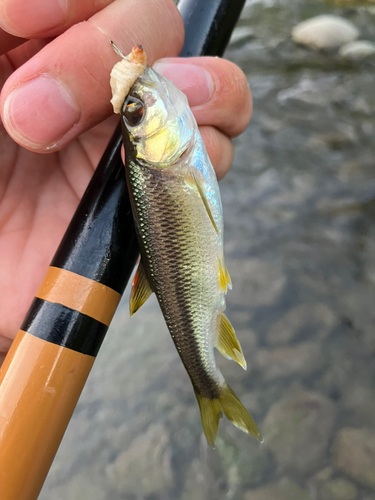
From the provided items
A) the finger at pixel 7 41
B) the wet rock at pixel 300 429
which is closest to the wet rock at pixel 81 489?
the wet rock at pixel 300 429

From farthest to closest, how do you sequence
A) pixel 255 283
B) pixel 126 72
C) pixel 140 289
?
pixel 255 283 → pixel 140 289 → pixel 126 72

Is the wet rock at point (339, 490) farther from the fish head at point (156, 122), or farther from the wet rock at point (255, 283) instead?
the fish head at point (156, 122)

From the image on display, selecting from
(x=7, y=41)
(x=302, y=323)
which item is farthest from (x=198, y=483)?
(x=7, y=41)

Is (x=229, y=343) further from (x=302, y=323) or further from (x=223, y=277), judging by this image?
(x=302, y=323)

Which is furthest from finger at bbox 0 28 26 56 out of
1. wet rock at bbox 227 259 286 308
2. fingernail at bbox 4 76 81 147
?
wet rock at bbox 227 259 286 308

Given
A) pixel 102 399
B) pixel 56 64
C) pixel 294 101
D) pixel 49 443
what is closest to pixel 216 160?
pixel 56 64

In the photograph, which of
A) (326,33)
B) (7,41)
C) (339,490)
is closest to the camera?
(7,41)

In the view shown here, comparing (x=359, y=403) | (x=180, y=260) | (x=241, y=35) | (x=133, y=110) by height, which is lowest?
(x=359, y=403)
